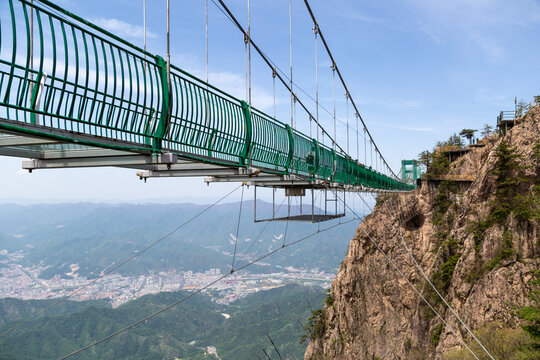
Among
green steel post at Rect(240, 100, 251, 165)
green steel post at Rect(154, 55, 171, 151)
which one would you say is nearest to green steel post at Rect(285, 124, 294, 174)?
green steel post at Rect(240, 100, 251, 165)

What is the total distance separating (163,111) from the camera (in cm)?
496

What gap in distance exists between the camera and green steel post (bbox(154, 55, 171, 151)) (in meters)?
4.97

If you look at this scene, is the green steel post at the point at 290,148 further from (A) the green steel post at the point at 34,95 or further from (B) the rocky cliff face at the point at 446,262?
(B) the rocky cliff face at the point at 446,262

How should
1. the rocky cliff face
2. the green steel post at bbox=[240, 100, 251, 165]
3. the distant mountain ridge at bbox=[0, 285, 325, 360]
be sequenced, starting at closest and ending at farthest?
the green steel post at bbox=[240, 100, 251, 165] → the rocky cliff face → the distant mountain ridge at bbox=[0, 285, 325, 360]

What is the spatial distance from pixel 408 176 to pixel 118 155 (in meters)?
59.7

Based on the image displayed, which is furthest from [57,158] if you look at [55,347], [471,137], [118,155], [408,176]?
[55,347]

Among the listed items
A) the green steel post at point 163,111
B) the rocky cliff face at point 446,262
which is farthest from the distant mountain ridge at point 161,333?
the green steel post at point 163,111

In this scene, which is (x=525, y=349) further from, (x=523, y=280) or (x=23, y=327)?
(x=23, y=327)

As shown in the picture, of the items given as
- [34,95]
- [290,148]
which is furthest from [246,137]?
[34,95]

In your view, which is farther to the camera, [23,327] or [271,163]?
[23,327]

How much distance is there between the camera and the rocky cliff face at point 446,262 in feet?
62.6

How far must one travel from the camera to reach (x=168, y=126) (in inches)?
200

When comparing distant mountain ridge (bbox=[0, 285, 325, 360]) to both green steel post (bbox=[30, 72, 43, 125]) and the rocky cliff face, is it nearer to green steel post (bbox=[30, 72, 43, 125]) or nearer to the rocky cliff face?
the rocky cliff face

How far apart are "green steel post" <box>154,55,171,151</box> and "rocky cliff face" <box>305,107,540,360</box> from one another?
1398 centimetres
